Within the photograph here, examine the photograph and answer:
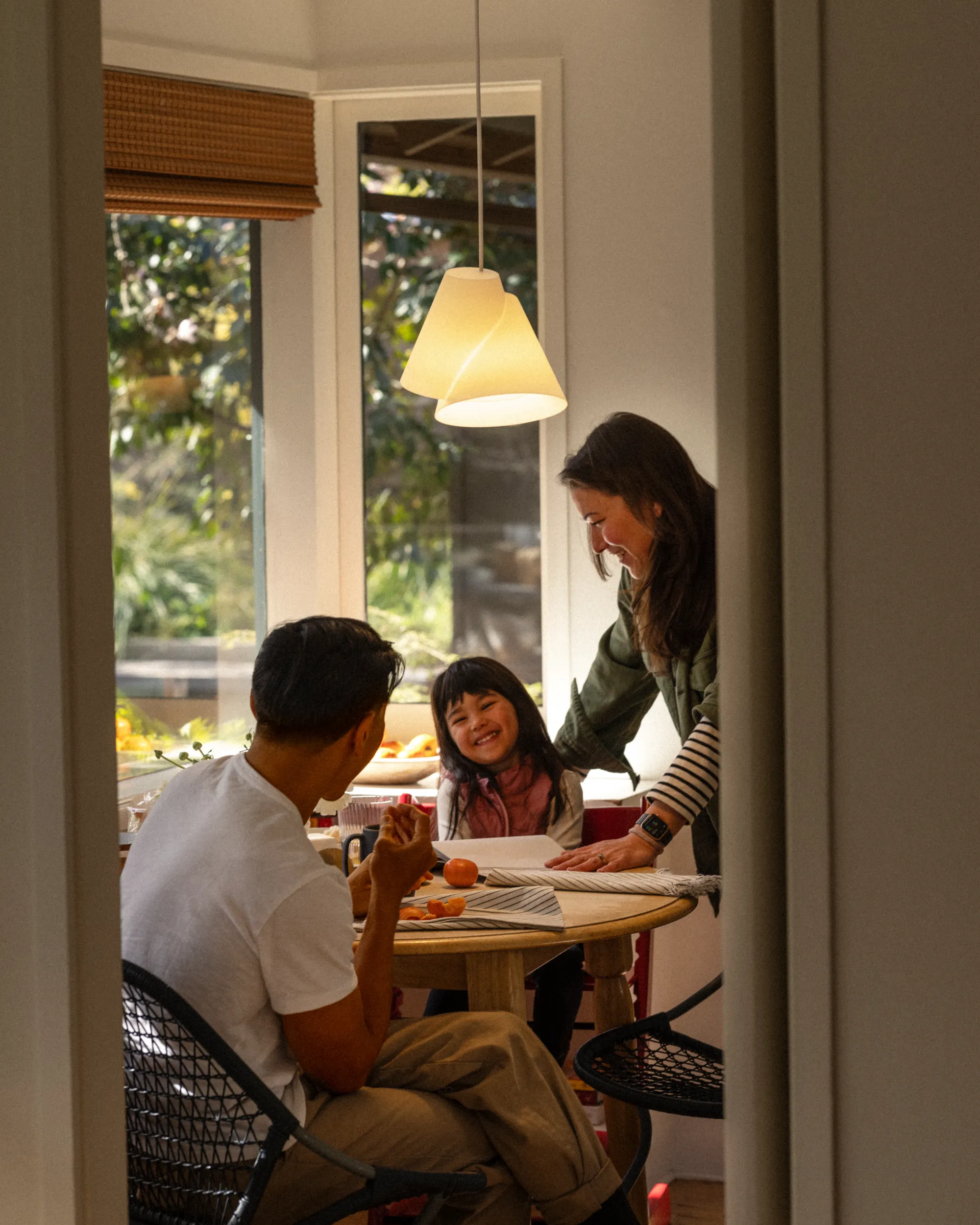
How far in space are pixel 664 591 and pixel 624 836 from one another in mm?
617

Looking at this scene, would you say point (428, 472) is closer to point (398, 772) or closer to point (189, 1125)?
point (398, 772)

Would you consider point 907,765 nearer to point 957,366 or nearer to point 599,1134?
point 957,366

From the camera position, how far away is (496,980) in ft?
6.26

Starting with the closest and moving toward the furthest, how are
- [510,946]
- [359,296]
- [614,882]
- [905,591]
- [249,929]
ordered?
[905,591] < [249,929] < [510,946] < [614,882] < [359,296]

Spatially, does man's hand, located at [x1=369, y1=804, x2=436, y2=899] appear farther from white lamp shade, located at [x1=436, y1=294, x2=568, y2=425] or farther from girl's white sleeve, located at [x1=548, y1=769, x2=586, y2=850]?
white lamp shade, located at [x1=436, y1=294, x2=568, y2=425]

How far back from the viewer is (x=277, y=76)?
332 centimetres

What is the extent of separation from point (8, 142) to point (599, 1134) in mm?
2313

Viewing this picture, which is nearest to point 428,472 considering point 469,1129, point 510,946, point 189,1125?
point 510,946

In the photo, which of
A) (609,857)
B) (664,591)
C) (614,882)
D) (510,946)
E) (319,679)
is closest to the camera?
(319,679)

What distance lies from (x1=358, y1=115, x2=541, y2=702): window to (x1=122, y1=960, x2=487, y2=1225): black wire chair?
2039mm

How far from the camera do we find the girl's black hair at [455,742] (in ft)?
9.06

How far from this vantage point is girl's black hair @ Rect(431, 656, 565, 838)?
2.76 meters

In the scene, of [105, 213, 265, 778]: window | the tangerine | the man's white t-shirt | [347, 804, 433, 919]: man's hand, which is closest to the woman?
the tangerine

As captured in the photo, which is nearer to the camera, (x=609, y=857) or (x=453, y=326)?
(x=609, y=857)
